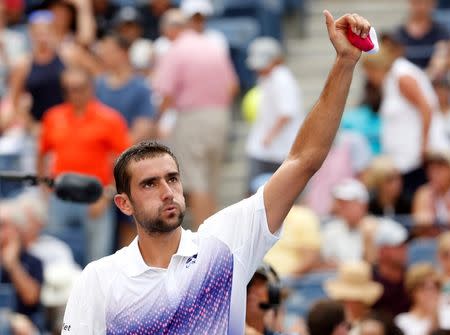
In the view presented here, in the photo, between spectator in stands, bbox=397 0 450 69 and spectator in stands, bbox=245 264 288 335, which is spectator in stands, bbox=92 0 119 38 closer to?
spectator in stands, bbox=397 0 450 69

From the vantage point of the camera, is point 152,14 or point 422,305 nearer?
point 422,305

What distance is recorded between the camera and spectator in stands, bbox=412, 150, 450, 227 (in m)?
12.1

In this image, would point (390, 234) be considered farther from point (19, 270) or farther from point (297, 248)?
point (19, 270)

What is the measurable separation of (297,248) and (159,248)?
235 inches

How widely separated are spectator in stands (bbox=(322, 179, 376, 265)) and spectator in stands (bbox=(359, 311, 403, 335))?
2213 mm

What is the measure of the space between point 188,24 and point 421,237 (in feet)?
11.1

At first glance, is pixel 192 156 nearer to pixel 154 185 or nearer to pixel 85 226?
pixel 85 226

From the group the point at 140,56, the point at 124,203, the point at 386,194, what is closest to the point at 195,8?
the point at 140,56

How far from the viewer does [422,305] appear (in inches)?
412

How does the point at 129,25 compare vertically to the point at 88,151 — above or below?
above

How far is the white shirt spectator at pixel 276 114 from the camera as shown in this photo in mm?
13336

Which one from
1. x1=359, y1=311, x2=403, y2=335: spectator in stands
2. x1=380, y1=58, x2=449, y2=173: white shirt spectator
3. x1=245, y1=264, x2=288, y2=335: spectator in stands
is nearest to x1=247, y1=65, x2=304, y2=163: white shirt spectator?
x1=380, y1=58, x2=449, y2=173: white shirt spectator

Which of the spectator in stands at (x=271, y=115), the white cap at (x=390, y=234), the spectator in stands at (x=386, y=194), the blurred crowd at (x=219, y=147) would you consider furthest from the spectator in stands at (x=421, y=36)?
the white cap at (x=390, y=234)

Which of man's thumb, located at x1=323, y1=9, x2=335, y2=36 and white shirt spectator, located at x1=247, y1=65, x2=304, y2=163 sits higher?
white shirt spectator, located at x1=247, y1=65, x2=304, y2=163
